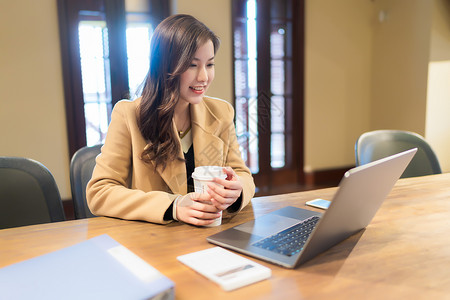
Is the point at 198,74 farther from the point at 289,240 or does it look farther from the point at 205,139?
A: the point at 289,240

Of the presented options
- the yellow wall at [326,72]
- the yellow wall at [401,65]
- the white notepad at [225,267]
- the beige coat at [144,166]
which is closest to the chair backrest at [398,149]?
the beige coat at [144,166]

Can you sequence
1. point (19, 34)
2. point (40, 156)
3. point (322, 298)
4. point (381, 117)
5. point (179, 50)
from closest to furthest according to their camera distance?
1. point (322, 298)
2. point (179, 50)
3. point (19, 34)
4. point (40, 156)
5. point (381, 117)

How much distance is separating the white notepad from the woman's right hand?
0.17 metres

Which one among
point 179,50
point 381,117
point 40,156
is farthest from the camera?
point 381,117

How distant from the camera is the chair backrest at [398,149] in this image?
1809mm

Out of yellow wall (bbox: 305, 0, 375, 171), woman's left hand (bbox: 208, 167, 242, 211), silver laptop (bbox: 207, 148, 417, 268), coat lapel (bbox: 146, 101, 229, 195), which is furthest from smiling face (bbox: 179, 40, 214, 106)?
yellow wall (bbox: 305, 0, 375, 171)

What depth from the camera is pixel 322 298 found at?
0.61 metres

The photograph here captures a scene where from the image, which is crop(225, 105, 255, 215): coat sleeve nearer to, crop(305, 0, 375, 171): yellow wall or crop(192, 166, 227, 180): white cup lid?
crop(192, 166, 227, 180): white cup lid

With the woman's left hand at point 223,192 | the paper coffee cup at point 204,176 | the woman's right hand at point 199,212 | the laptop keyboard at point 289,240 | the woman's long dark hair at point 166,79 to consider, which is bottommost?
the laptop keyboard at point 289,240

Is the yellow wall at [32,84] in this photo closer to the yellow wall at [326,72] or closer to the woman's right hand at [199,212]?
the yellow wall at [326,72]

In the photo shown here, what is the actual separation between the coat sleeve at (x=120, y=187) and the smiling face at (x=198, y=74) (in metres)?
0.22

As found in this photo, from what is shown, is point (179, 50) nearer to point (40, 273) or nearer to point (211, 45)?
point (211, 45)

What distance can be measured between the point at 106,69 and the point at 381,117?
3236mm

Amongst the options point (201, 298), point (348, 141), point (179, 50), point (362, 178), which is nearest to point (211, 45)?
point (179, 50)
